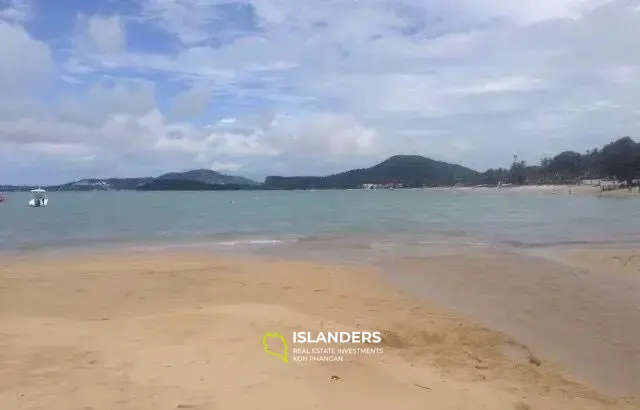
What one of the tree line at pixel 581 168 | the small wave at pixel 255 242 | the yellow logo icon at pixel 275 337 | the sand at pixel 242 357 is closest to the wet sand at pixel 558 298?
the sand at pixel 242 357

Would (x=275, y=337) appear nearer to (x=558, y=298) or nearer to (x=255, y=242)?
(x=558, y=298)

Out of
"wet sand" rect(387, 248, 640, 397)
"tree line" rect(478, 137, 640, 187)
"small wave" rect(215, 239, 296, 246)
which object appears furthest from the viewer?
"tree line" rect(478, 137, 640, 187)

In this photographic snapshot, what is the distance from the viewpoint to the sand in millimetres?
4973

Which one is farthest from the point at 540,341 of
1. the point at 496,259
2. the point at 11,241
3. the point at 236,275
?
the point at 11,241

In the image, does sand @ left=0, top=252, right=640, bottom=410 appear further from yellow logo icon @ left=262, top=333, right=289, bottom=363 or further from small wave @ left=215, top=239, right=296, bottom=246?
small wave @ left=215, top=239, right=296, bottom=246

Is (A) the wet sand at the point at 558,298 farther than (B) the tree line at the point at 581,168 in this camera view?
No

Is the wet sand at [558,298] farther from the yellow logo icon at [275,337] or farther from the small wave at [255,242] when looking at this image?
the small wave at [255,242]

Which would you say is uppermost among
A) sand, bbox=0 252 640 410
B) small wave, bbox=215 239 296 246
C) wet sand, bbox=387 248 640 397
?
sand, bbox=0 252 640 410

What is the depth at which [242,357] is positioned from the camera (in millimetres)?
5953

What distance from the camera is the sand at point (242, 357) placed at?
497 cm

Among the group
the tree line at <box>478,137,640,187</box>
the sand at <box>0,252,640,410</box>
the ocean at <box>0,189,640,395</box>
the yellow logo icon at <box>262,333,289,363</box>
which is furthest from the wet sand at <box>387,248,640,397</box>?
the tree line at <box>478,137,640,187</box>

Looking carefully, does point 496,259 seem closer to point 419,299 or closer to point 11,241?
point 419,299

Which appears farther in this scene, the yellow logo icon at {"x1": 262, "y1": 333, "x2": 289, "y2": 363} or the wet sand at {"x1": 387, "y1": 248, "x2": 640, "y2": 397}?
the wet sand at {"x1": 387, "y1": 248, "x2": 640, "y2": 397}

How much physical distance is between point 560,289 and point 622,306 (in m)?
1.87
